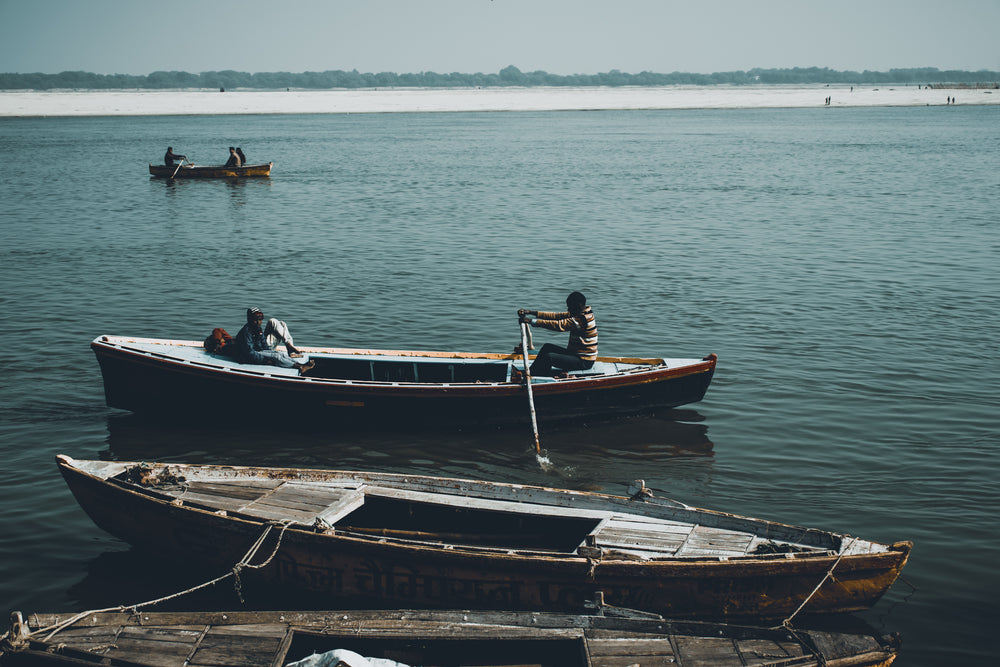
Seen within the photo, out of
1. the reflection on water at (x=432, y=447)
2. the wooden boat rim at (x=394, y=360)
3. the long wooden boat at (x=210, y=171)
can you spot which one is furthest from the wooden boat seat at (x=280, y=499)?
the long wooden boat at (x=210, y=171)

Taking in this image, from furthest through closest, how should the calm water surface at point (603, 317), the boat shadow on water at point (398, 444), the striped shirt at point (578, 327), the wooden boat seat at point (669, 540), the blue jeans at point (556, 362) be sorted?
the blue jeans at point (556, 362) → the striped shirt at point (578, 327) → the boat shadow on water at point (398, 444) → the calm water surface at point (603, 317) → the wooden boat seat at point (669, 540)

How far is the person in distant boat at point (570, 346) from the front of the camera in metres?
14.4

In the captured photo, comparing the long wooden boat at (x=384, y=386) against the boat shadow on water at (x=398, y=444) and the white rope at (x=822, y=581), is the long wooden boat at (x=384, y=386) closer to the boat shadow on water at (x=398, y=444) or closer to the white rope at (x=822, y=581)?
the boat shadow on water at (x=398, y=444)

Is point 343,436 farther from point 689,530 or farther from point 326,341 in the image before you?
point 689,530

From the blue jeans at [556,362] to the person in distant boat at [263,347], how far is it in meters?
3.94

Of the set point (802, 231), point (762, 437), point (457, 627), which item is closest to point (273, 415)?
point (457, 627)

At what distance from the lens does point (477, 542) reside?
10.2 metres

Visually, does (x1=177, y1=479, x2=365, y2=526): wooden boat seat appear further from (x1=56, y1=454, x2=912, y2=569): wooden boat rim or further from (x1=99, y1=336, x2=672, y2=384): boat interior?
(x1=99, y1=336, x2=672, y2=384): boat interior

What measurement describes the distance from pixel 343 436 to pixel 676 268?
14871 millimetres

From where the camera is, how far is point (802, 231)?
3253 centimetres

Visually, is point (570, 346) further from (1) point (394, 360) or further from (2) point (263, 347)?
(2) point (263, 347)

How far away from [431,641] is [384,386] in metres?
6.32

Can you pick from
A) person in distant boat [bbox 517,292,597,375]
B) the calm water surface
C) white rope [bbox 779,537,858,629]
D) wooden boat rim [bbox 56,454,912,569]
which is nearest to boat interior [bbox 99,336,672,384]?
person in distant boat [bbox 517,292,597,375]

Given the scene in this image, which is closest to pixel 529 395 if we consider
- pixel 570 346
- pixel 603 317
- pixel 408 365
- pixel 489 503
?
pixel 570 346
